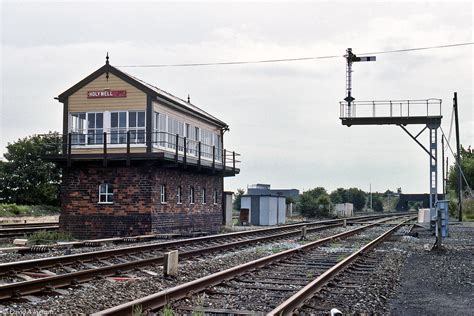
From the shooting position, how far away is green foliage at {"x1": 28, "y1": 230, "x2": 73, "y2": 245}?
20775mm

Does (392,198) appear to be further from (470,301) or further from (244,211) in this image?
(470,301)

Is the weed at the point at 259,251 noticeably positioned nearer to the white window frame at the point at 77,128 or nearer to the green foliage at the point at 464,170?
the white window frame at the point at 77,128

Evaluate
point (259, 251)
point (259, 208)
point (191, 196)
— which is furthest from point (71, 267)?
point (259, 208)

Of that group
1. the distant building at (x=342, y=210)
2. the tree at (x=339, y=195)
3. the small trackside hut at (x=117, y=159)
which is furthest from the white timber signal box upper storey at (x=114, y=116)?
the tree at (x=339, y=195)

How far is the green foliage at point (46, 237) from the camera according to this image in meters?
20.8

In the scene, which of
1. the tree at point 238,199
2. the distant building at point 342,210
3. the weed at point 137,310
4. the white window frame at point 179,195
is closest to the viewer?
the weed at point 137,310

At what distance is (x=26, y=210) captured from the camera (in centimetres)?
4197

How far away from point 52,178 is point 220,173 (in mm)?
20013

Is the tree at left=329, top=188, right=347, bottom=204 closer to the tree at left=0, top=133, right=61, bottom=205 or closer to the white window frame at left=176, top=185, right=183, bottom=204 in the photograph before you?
the tree at left=0, top=133, right=61, bottom=205

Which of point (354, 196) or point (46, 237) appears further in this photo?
point (354, 196)

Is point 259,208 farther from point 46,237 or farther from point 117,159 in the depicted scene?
point 46,237

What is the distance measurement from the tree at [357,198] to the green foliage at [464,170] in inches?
1132

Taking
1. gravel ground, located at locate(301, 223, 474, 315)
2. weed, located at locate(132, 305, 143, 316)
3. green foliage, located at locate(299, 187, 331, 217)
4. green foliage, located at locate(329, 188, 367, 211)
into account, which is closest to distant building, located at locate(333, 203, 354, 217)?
green foliage, located at locate(299, 187, 331, 217)

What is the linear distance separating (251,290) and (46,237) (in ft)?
45.1
